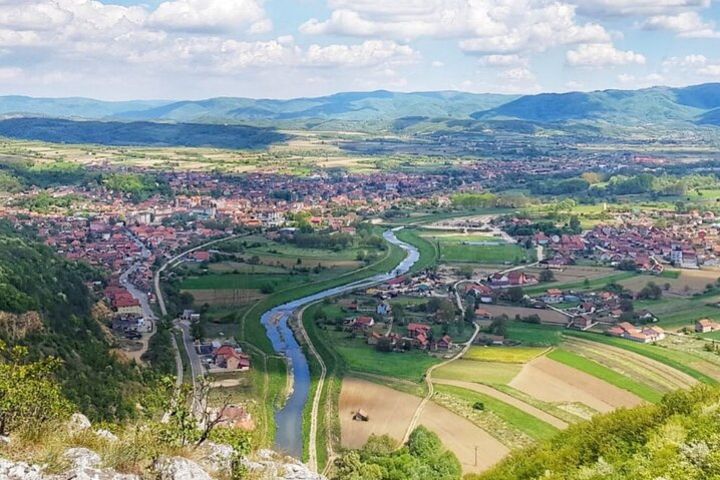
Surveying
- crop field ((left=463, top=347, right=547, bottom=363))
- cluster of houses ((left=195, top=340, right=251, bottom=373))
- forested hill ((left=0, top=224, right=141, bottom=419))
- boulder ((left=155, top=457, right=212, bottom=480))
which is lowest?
crop field ((left=463, top=347, right=547, bottom=363))

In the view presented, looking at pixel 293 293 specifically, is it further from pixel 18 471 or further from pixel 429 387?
pixel 18 471

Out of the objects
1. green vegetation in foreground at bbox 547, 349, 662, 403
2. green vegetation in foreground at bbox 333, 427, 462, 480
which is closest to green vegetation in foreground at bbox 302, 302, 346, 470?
green vegetation in foreground at bbox 333, 427, 462, 480

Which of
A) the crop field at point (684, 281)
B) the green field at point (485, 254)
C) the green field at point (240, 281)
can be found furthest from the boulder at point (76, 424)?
the green field at point (485, 254)

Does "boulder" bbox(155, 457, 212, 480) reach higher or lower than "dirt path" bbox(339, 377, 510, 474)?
higher

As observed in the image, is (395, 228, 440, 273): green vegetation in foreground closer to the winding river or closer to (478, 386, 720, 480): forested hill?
the winding river

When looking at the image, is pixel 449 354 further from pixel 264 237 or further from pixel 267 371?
pixel 264 237

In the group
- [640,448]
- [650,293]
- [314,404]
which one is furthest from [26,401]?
[650,293]

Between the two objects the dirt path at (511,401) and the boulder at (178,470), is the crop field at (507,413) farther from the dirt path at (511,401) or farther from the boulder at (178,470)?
the boulder at (178,470)
